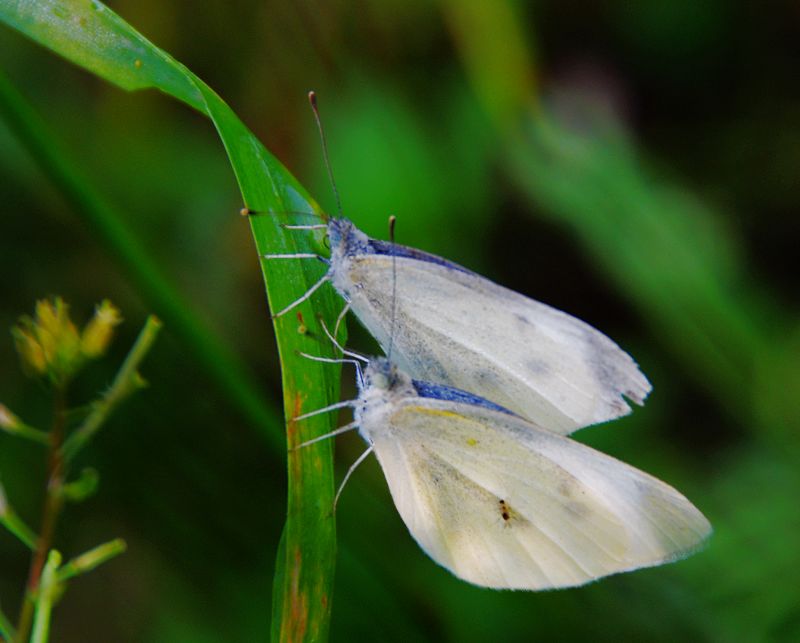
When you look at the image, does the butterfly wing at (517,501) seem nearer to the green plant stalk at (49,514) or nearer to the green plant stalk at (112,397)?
the green plant stalk at (112,397)

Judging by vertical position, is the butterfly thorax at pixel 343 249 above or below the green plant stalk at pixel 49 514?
above

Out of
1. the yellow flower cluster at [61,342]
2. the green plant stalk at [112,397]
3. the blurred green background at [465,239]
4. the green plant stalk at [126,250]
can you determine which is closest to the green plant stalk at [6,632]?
the green plant stalk at [112,397]

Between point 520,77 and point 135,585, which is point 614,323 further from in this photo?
point 135,585

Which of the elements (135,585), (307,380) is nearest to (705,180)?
(307,380)

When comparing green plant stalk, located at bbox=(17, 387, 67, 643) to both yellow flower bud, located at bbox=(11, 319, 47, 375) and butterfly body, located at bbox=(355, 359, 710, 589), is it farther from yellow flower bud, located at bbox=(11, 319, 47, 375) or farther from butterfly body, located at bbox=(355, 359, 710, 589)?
butterfly body, located at bbox=(355, 359, 710, 589)

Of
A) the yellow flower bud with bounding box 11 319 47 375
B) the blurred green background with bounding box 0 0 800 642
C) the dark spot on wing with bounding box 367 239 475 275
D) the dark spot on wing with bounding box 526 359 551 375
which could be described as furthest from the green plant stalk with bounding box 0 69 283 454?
the blurred green background with bounding box 0 0 800 642

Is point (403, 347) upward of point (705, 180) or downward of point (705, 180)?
downward

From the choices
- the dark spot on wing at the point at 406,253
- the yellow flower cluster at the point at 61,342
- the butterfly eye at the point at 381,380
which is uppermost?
the dark spot on wing at the point at 406,253
